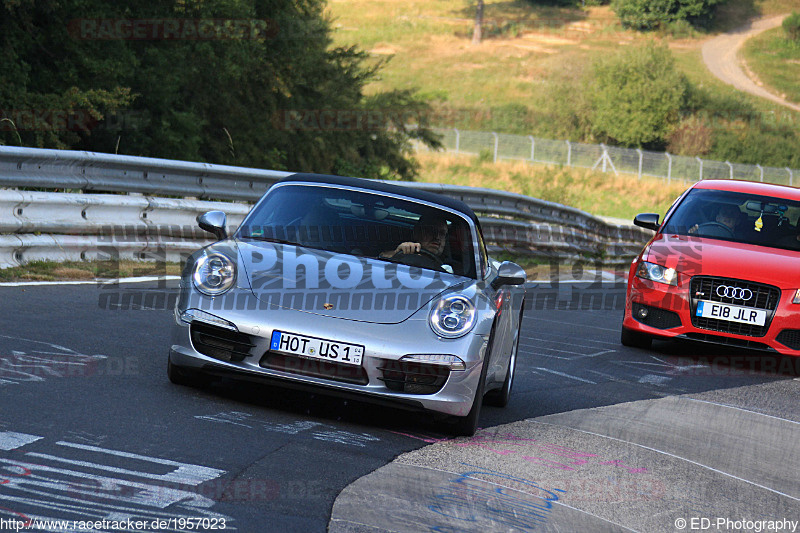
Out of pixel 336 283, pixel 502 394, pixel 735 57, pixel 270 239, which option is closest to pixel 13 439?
pixel 336 283

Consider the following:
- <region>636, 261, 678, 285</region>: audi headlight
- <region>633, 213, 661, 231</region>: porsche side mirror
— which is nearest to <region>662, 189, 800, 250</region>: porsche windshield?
<region>633, 213, 661, 231</region>: porsche side mirror

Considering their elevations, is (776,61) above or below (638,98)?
above

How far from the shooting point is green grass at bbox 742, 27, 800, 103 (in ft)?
295

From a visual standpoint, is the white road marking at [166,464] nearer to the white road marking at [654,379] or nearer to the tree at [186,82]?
the white road marking at [654,379]

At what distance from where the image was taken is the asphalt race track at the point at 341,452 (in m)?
4.42

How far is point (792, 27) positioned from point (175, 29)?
94.6 m

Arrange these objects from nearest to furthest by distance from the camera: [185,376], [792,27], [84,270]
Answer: [185,376] → [84,270] → [792,27]

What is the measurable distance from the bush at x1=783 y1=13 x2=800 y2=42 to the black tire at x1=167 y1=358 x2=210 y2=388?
105104mm

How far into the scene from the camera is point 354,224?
712 cm

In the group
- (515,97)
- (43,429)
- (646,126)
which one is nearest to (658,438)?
(43,429)

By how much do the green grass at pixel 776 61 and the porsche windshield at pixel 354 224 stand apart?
281ft

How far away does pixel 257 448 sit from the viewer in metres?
5.32

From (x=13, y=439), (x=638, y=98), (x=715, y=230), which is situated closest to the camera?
(x=13, y=439)

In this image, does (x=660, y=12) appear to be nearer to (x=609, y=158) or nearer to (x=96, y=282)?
(x=609, y=158)
